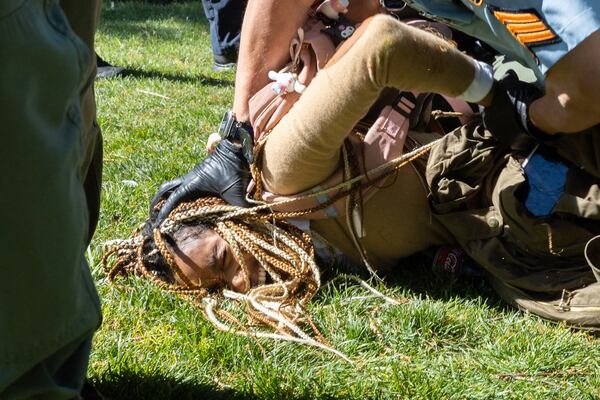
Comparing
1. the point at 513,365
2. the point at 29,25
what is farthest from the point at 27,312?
the point at 513,365

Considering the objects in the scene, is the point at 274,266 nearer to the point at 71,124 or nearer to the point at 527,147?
the point at 527,147

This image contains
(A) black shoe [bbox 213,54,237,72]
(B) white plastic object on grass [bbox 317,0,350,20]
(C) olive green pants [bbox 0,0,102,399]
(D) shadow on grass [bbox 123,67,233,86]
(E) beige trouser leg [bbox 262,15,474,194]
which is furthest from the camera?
(A) black shoe [bbox 213,54,237,72]

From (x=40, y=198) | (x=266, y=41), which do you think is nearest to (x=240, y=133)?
(x=266, y=41)

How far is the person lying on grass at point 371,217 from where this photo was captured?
2.21 m

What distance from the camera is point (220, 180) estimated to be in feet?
8.70

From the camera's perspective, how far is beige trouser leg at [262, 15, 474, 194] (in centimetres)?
212

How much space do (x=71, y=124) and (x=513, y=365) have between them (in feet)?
4.52

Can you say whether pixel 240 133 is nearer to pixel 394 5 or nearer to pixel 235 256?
pixel 235 256

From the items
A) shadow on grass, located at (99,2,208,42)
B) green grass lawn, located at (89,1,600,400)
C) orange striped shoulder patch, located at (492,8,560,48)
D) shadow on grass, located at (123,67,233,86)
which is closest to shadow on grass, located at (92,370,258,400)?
green grass lawn, located at (89,1,600,400)

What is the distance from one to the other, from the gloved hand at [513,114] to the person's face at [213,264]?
0.86 meters

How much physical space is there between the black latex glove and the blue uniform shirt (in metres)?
0.78

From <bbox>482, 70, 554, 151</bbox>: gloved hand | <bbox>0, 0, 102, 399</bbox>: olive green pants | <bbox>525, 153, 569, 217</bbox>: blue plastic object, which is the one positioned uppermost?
<bbox>0, 0, 102, 399</bbox>: olive green pants

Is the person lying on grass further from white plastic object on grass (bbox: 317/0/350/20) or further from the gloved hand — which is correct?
white plastic object on grass (bbox: 317/0/350/20)

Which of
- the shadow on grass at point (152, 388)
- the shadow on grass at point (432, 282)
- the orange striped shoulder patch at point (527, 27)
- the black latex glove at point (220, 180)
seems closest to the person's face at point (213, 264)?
the black latex glove at point (220, 180)
